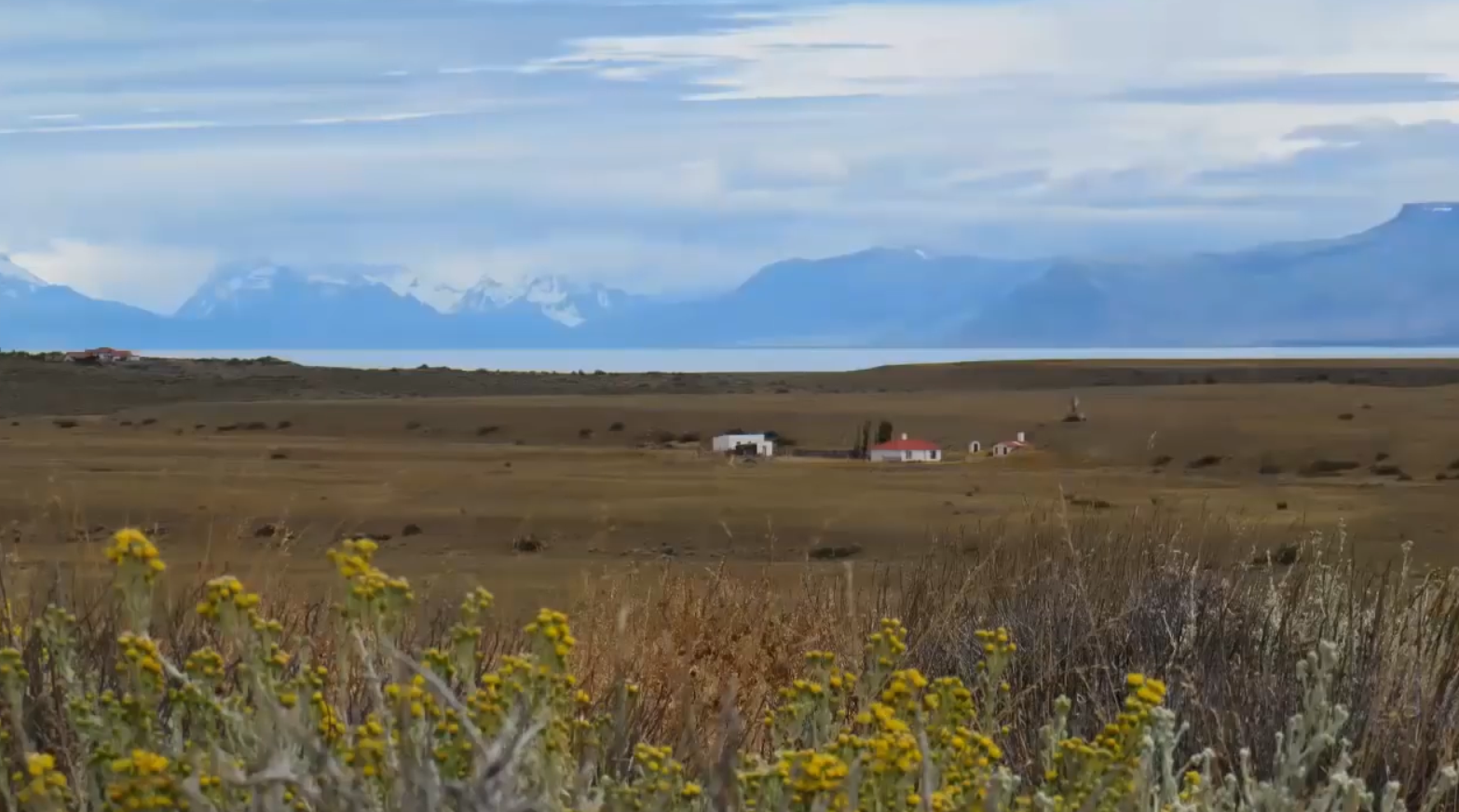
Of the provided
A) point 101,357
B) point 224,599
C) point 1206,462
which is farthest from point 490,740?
point 101,357

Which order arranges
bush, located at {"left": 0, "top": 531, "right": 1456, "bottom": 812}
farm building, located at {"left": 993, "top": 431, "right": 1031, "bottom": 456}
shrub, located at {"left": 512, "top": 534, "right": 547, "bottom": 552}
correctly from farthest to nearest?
1. farm building, located at {"left": 993, "top": 431, "right": 1031, "bottom": 456}
2. shrub, located at {"left": 512, "top": 534, "right": 547, "bottom": 552}
3. bush, located at {"left": 0, "top": 531, "right": 1456, "bottom": 812}

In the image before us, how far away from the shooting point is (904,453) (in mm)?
30344

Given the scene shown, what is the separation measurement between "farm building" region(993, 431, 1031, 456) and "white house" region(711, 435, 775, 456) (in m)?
4.32

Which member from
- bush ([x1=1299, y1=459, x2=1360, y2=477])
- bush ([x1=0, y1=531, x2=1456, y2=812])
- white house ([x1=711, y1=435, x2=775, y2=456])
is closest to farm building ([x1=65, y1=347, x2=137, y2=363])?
white house ([x1=711, y1=435, x2=775, y2=456])

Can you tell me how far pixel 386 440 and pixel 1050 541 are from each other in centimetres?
3078

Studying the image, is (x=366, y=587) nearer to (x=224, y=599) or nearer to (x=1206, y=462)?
(x=224, y=599)

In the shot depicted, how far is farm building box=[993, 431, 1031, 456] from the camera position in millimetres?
31203

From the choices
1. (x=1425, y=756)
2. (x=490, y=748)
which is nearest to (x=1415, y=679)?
(x=1425, y=756)

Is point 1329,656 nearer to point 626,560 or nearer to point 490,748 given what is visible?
point 490,748

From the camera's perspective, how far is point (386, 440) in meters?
37.8

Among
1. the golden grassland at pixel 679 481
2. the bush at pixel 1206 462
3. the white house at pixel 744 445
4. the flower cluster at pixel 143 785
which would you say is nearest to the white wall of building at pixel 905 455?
the golden grassland at pixel 679 481

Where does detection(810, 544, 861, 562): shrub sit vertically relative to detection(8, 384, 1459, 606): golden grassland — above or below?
below

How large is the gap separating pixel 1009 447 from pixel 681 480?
8089mm

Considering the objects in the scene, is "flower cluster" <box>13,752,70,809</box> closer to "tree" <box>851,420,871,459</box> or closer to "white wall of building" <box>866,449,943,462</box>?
"white wall of building" <box>866,449,943,462</box>
